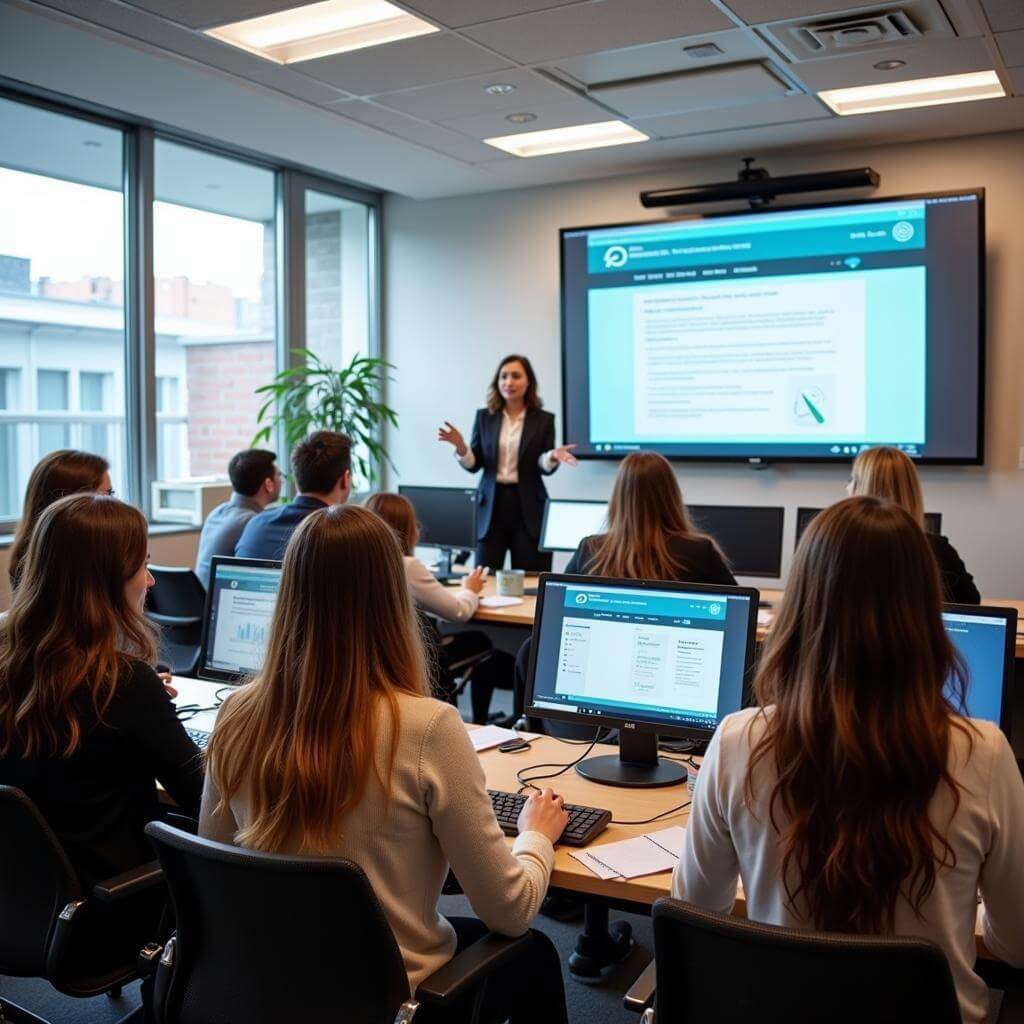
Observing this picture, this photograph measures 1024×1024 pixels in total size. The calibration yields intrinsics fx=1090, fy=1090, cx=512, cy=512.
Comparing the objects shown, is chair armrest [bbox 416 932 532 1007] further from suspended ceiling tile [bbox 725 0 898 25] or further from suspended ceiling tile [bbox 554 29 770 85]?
suspended ceiling tile [bbox 554 29 770 85]

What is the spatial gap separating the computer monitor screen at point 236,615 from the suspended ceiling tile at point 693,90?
269 cm

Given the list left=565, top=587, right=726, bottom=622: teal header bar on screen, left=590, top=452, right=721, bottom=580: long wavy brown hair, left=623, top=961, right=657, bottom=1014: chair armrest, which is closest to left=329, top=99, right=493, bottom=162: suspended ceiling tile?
left=590, top=452, right=721, bottom=580: long wavy brown hair

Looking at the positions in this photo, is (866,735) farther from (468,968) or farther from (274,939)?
(274,939)

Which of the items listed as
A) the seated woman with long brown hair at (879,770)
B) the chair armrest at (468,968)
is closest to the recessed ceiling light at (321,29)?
the seated woman with long brown hair at (879,770)

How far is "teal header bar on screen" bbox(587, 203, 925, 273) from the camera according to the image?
17.3 feet

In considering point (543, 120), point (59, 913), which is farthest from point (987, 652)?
point (543, 120)

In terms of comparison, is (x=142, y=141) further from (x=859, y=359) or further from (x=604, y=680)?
(x=604, y=680)

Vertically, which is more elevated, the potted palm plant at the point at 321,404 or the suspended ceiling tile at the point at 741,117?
the suspended ceiling tile at the point at 741,117

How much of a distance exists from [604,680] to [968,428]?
3.60m

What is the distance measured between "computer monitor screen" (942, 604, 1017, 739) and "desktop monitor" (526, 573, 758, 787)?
0.38m

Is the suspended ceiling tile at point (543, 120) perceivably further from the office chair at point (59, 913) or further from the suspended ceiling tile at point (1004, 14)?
the office chair at point (59, 913)

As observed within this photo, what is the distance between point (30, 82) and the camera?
451 centimetres

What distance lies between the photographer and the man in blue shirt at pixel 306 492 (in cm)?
356

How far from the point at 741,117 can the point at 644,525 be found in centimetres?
276
